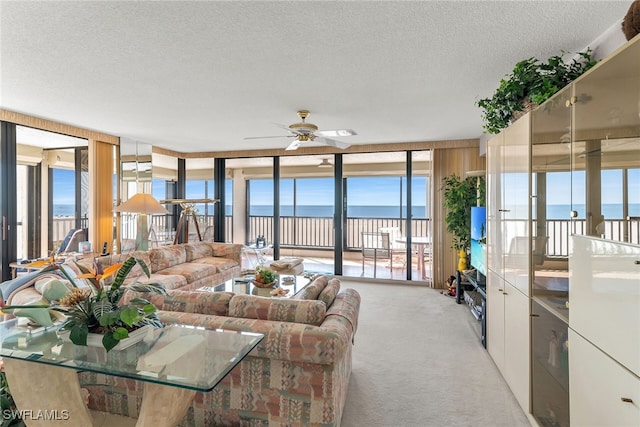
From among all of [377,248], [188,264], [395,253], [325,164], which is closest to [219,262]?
[188,264]

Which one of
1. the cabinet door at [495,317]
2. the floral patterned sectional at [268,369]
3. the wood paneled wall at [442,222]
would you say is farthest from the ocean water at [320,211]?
the floral patterned sectional at [268,369]

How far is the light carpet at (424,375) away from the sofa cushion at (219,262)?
2364 millimetres

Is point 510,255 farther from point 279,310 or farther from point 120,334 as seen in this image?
point 120,334

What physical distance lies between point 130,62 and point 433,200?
4.72m

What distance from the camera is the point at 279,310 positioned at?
2029mm

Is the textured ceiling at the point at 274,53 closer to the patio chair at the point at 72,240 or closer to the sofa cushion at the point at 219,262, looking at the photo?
the patio chair at the point at 72,240

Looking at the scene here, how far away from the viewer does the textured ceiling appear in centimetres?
183

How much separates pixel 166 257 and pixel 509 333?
14.2 feet

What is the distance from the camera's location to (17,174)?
409cm

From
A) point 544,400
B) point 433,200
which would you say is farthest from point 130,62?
point 433,200

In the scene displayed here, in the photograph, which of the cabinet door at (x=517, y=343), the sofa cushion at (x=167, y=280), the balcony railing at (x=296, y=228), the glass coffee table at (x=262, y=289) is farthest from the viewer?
the balcony railing at (x=296, y=228)

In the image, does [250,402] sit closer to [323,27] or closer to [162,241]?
[323,27]

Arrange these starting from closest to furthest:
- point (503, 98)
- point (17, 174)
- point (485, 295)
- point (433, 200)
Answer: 1. point (503, 98)
2. point (485, 295)
3. point (17, 174)
4. point (433, 200)

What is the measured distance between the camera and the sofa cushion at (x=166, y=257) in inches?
180
